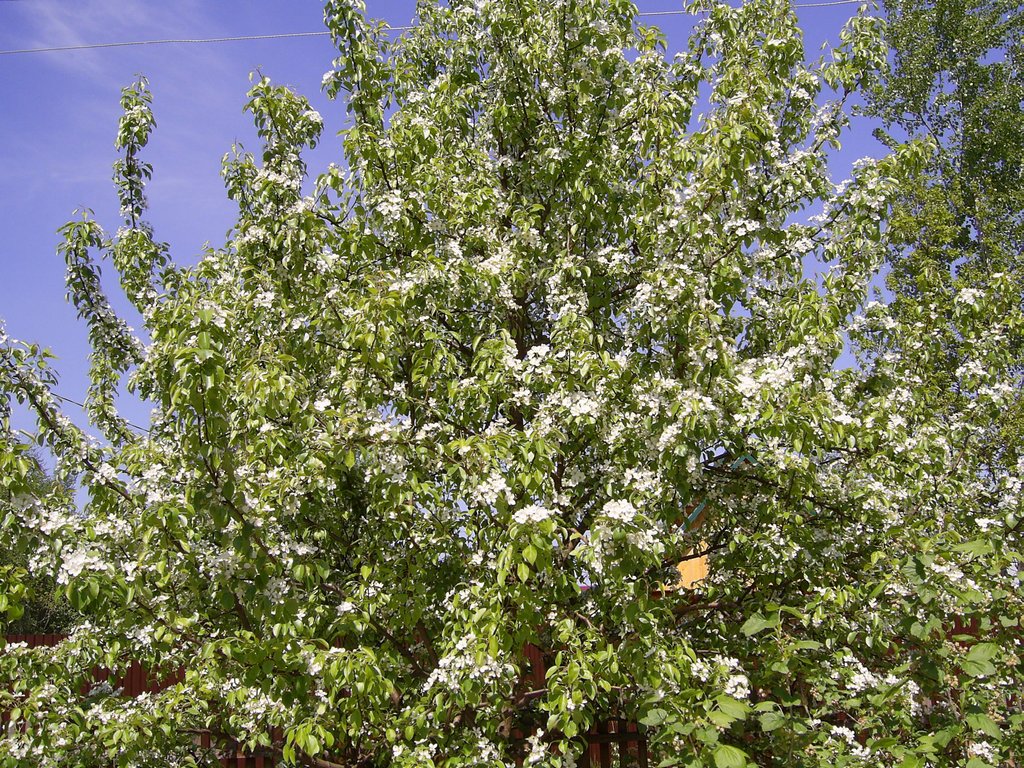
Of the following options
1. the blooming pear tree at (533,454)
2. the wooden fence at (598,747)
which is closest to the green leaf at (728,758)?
the blooming pear tree at (533,454)

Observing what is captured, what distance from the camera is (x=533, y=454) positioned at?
3742 mm

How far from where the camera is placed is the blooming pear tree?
351cm

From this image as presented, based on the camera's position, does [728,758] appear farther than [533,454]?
No

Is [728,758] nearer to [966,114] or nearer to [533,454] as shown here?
[533,454]

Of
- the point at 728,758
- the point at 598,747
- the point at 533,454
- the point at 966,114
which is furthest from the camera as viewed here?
the point at 966,114

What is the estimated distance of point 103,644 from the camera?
4434 mm

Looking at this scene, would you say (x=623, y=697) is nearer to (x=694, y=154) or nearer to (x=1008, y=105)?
(x=694, y=154)

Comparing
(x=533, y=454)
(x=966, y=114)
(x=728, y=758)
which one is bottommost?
(x=728, y=758)

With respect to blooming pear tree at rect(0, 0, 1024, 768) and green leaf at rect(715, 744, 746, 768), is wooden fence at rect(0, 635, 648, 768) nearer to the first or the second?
blooming pear tree at rect(0, 0, 1024, 768)

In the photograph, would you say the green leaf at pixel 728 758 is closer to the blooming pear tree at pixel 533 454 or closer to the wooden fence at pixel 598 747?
the blooming pear tree at pixel 533 454

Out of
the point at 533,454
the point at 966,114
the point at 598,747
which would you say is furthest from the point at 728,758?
the point at 966,114

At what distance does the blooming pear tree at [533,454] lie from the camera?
3.51m

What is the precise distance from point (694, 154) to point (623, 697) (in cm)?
311

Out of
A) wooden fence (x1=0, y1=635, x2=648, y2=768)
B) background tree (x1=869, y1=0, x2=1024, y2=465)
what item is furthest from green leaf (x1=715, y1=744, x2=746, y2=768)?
background tree (x1=869, y1=0, x2=1024, y2=465)
